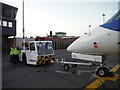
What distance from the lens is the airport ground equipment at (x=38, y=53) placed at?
1435 cm

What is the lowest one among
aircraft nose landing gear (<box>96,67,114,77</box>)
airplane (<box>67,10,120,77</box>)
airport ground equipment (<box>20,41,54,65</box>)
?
aircraft nose landing gear (<box>96,67,114,77</box>)

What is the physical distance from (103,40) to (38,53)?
7.43 metres

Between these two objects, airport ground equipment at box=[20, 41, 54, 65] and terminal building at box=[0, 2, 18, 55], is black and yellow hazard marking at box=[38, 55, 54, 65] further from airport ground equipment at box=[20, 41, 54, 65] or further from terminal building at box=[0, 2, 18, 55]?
terminal building at box=[0, 2, 18, 55]

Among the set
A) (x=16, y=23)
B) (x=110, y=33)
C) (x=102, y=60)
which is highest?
(x=16, y=23)

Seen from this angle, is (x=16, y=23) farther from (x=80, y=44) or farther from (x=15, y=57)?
(x=80, y=44)

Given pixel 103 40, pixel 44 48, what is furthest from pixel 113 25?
pixel 44 48

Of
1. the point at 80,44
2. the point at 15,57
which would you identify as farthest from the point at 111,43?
the point at 15,57

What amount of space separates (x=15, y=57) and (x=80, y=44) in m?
9.28

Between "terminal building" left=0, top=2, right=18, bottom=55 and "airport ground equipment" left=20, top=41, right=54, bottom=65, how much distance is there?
1615 centimetres

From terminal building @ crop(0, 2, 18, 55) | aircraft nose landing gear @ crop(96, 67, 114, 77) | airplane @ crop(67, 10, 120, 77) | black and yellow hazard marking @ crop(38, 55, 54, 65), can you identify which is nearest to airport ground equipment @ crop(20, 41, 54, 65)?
black and yellow hazard marking @ crop(38, 55, 54, 65)

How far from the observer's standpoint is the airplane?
7.71 meters

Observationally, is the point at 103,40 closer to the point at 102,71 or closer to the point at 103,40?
the point at 103,40

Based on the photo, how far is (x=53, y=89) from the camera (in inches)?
291

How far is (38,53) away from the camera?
47.2ft
